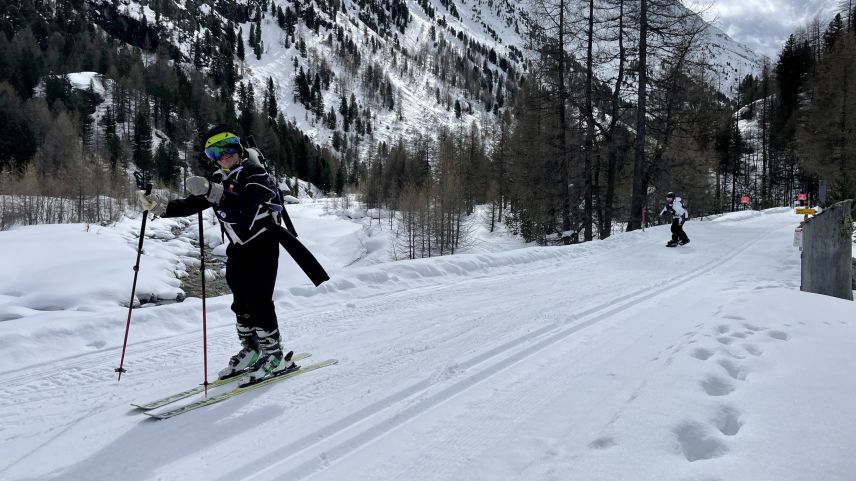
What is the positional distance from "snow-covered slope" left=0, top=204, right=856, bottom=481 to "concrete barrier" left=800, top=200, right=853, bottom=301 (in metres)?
1.06

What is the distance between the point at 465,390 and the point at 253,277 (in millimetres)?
2097

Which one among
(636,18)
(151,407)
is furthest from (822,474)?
(636,18)

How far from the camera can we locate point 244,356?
437 centimetres

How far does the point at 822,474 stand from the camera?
7.65 feet

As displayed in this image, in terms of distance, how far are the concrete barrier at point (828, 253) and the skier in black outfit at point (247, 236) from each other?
8.15 metres

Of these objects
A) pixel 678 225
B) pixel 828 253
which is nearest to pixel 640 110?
pixel 678 225

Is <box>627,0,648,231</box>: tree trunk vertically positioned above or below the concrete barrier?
above

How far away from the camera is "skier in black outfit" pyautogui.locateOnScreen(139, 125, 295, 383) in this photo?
4062 millimetres

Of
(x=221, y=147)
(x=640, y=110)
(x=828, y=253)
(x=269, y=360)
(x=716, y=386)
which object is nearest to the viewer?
(x=716, y=386)

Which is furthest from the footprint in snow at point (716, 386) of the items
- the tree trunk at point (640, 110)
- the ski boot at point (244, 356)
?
the tree trunk at point (640, 110)

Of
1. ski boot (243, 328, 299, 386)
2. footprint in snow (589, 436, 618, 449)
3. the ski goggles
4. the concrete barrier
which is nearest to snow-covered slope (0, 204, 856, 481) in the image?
footprint in snow (589, 436, 618, 449)

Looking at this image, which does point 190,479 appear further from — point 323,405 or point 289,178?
point 289,178

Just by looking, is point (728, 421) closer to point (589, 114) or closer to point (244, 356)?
point (244, 356)

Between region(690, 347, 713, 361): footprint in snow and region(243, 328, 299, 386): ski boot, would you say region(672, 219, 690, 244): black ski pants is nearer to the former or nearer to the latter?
region(690, 347, 713, 361): footprint in snow
